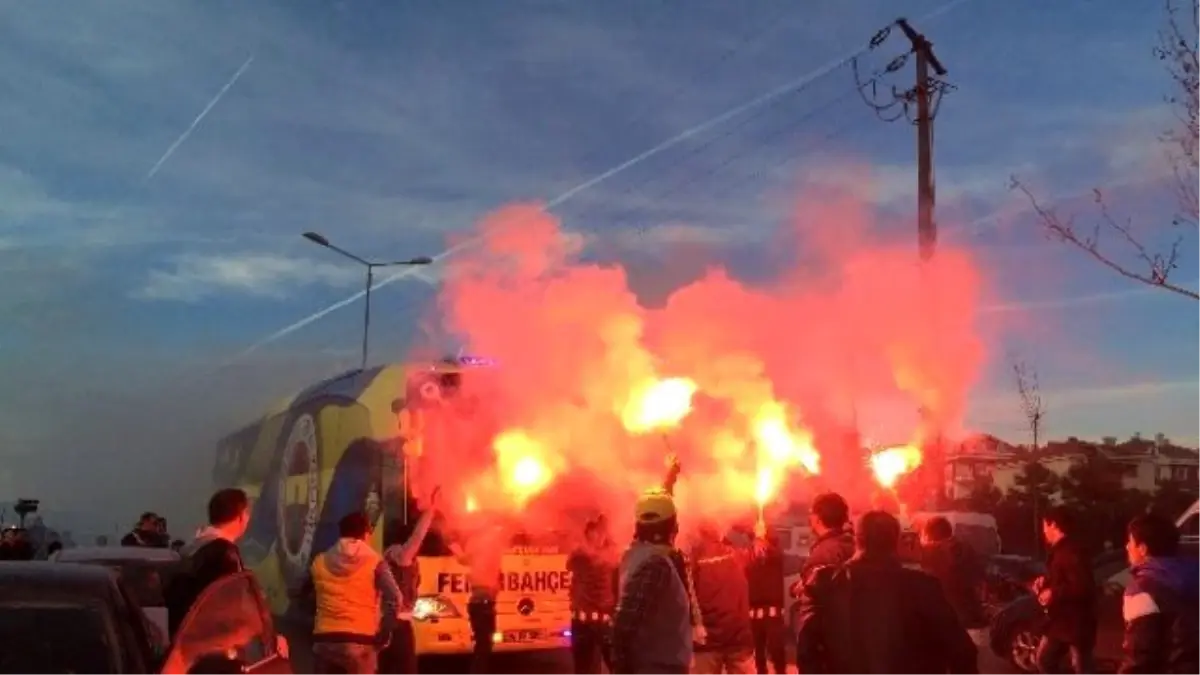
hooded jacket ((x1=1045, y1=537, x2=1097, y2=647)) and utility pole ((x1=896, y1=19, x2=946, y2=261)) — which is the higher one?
utility pole ((x1=896, y1=19, x2=946, y2=261))

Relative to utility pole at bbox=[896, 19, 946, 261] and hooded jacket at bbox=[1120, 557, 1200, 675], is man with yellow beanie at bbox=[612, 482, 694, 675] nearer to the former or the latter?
hooded jacket at bbox=[1120, 557, 1200, 675]

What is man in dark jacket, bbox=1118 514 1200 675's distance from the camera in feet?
19.3

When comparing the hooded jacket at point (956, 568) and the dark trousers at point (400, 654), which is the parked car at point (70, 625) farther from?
the hooded jacket at point (956, 568)

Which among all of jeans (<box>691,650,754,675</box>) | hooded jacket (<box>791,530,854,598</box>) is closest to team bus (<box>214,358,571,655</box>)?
jeans (<box>691,650,754,675</box>)

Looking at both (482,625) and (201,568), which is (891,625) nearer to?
(201,568)

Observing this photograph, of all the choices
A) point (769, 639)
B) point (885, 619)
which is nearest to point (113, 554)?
point (769, 639)

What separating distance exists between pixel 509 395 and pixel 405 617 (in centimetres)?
515

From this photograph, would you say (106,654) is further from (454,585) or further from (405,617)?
(454,585)

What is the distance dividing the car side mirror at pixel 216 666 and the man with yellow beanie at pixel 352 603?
2.91 m

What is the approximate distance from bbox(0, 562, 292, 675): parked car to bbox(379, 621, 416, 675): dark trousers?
4.44 m

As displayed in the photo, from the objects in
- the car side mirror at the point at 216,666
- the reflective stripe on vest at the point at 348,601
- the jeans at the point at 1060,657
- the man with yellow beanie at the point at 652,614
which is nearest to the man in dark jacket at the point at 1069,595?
the jeans at the point at 1060,657

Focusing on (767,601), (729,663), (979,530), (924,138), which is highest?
(924,138)

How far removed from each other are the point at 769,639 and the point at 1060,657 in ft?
13.8

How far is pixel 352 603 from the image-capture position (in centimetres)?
780
